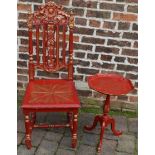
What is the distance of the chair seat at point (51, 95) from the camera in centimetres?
276

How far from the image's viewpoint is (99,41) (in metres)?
3.44

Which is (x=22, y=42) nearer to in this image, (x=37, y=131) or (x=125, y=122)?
(x=37, y=131)

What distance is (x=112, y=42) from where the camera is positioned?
11.3 ft

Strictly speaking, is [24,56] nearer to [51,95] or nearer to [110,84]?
[51,95]

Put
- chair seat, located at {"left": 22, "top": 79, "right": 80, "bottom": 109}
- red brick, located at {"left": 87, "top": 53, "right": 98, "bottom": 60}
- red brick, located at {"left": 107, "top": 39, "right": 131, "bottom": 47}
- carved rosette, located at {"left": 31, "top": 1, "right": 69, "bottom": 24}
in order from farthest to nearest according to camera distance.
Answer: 1. red brick, located at {"left": 87, "top": 53, "right": 98, "bottom": 60}
2. red brick, located at {"left": 107, "top": 39, "right": 131, "bottom": 47}
3. carved rosette, located at {"left": 31, "top": 1, "right": 69, "bottom": 24}
4. chair seat, located at {"left": 22, "top": 79, "right": 80, "bottom": 109}

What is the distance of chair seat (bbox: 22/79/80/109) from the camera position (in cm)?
276

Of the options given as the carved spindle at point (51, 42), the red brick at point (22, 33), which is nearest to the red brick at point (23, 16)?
the red brick at point (22, 33)

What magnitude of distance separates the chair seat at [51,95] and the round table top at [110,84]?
228 mm

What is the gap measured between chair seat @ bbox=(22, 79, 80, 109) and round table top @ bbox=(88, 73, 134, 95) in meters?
0.23

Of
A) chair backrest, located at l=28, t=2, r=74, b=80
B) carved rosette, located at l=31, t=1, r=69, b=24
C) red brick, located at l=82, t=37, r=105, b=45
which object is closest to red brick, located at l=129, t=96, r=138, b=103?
red brick, located at l=82, t=37, r=105, b=45

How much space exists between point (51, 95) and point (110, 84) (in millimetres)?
610

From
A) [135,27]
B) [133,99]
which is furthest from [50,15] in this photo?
[133,99]

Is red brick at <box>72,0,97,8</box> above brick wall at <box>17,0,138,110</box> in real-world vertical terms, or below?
above

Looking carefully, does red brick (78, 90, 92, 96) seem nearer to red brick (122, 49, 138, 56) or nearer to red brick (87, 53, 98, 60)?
red brick (87, 53, 98, 60)
